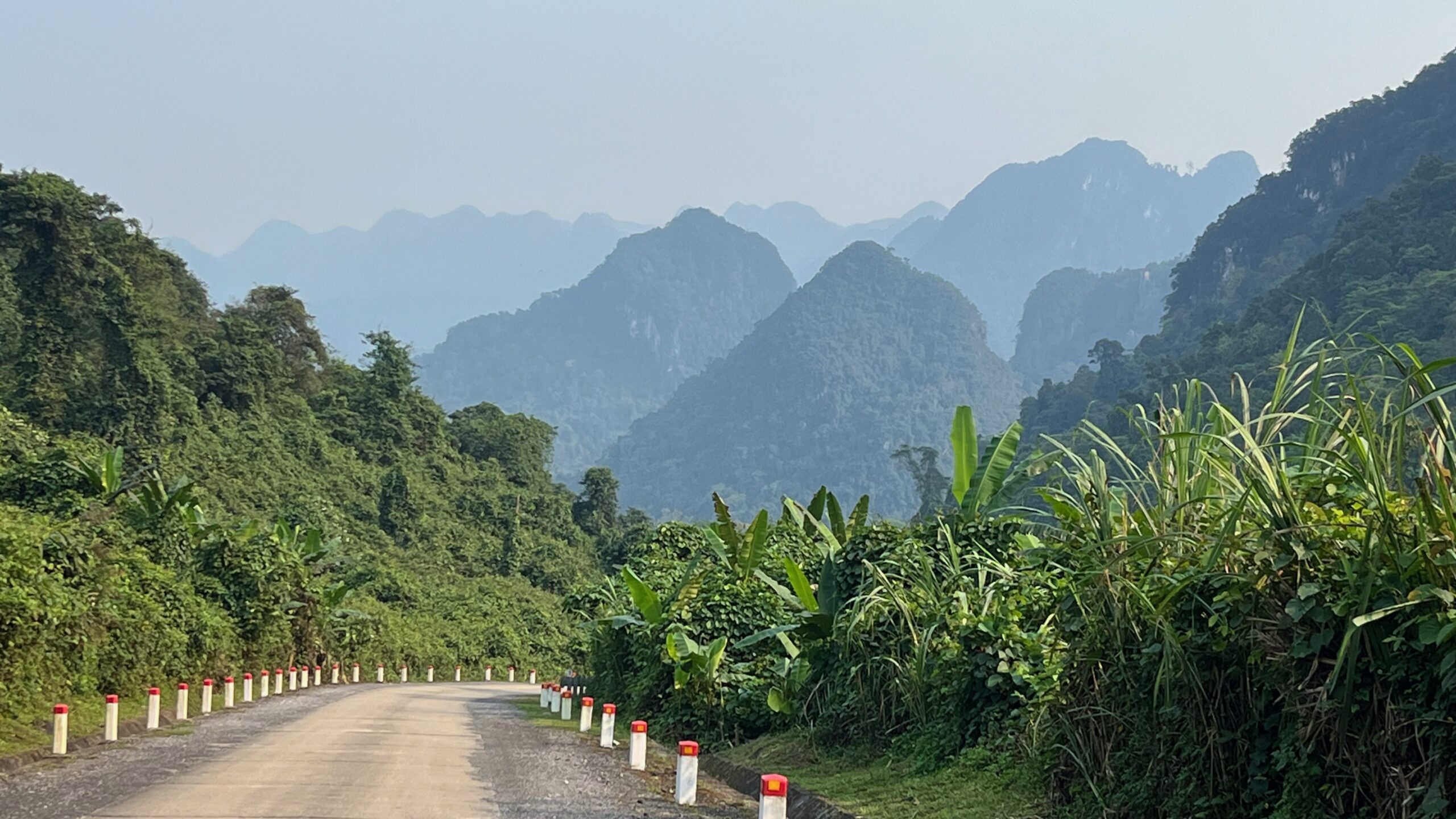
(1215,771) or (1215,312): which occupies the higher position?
(1215,312)

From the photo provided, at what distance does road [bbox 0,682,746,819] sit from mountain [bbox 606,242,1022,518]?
12087cm

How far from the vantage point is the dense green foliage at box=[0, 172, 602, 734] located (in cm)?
1658

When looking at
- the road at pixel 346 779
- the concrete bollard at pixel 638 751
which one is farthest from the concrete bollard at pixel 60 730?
the concrete bollard at pixel 638 751

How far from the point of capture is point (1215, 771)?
588 centimetres

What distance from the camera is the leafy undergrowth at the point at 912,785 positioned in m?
7.56

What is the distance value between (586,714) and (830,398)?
5882 inches

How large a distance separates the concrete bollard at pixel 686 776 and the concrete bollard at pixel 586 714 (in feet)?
20.5

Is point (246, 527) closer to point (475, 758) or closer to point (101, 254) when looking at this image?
point (475, 758)

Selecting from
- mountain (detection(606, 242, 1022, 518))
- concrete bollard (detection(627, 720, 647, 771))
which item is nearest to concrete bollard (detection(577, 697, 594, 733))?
concrete bollard (detection(627, 720, 647, 771))

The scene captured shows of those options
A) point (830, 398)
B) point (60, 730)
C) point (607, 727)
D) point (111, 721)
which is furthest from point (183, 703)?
point (830, 398)

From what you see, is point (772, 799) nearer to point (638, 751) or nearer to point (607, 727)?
point (638, 751)

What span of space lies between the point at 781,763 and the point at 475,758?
320 cm

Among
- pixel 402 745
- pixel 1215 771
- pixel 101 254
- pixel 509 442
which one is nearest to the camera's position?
pixel 1215 771

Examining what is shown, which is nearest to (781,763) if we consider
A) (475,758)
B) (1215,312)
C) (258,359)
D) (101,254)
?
(475,758)
